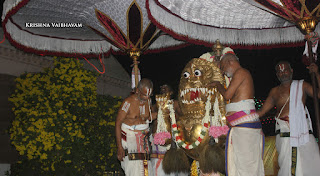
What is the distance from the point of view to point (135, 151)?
5953 mm

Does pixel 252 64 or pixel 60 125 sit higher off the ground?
pixel 252 64

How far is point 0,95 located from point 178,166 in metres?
4.63

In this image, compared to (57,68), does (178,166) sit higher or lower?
lower

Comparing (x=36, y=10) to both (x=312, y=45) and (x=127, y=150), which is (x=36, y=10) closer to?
(x=127, y=150)

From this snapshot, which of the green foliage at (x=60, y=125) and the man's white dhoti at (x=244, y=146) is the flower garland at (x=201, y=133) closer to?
the man's white dhoti at (x=244, y=146)

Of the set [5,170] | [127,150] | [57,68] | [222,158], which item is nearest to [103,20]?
[57,68]

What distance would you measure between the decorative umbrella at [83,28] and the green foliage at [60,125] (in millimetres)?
514

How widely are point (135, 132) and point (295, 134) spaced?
2.41 meters

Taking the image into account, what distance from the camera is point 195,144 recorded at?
5.33 m

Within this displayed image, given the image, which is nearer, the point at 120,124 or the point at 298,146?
the point at 298,146

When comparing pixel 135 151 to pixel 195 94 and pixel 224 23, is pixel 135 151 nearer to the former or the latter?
pixel 195 94

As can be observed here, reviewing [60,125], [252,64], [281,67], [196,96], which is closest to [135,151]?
[196,96]

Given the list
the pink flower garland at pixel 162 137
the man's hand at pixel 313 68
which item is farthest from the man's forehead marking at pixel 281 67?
the pink flower garland at pixel 162 137

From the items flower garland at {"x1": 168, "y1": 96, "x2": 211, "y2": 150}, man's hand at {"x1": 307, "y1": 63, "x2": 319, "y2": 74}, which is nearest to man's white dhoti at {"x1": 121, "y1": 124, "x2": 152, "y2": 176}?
flower garland at {"x1": 168, "y1": 96, "x2": 211, "y2": 150}
